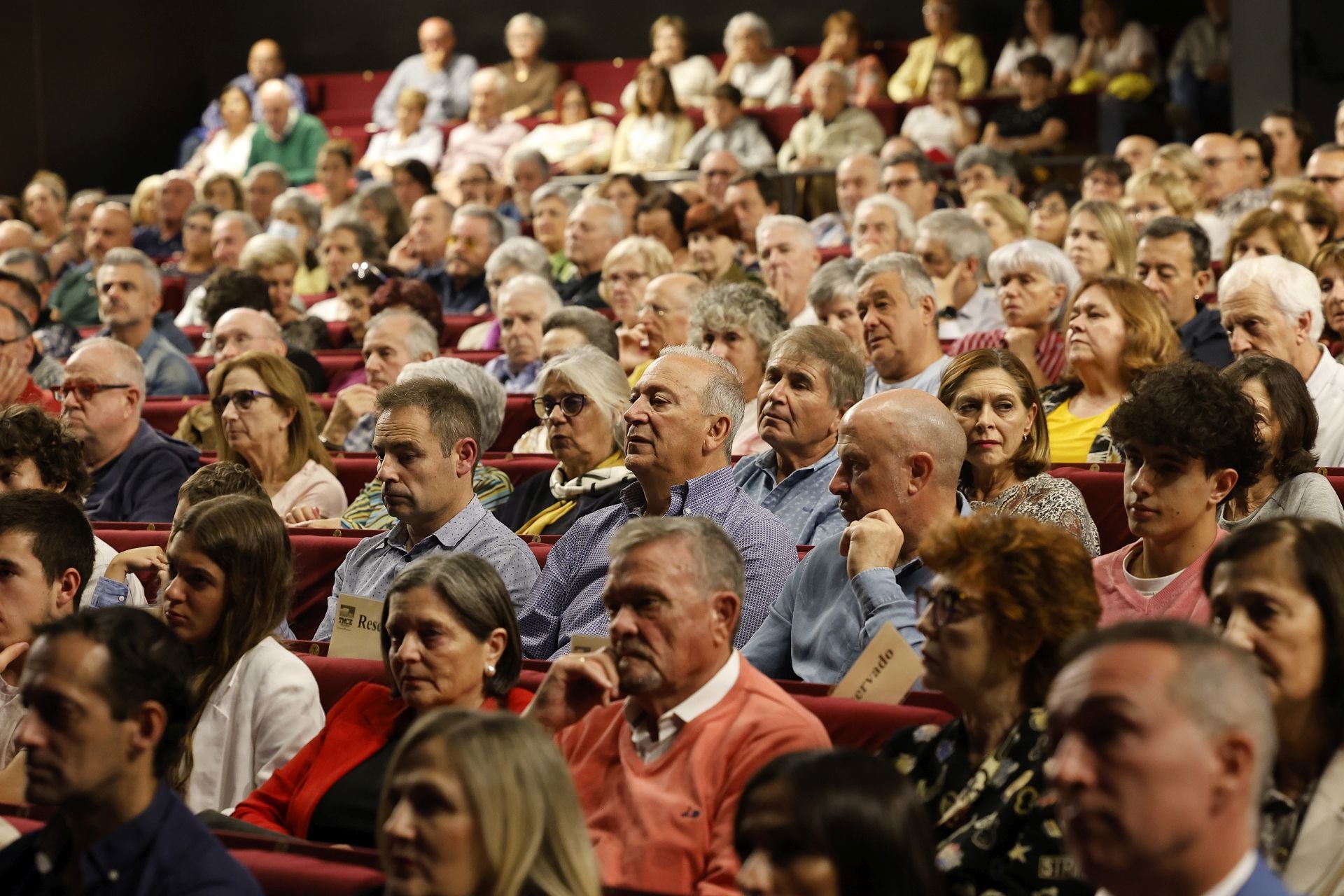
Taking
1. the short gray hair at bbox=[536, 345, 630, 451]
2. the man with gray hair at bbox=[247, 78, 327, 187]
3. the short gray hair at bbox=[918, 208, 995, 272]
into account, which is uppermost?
the short gray hair at bbox=[536, 345, 630, 451]

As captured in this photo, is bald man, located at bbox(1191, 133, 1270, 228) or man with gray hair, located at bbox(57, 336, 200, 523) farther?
bald man, located at bbox(1191, 133, 1270, 228)

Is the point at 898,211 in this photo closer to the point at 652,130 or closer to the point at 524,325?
the point at 524,325

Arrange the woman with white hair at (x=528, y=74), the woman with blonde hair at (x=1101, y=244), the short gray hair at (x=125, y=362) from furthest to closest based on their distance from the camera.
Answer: the woman with white hair at (x=528, y=74)
the woman with blonde hair at (x=1101, y=244)
the short gray hair at (x=125, y=362)

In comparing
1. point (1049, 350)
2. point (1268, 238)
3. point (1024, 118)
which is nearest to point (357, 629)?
point (1049, 350)

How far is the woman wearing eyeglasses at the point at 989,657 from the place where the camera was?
183 centimetres

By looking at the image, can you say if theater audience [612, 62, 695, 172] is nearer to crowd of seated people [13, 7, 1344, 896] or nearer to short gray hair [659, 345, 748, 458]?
crowd of seated people [13, 7, 1344, 896]

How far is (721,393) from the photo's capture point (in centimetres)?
319

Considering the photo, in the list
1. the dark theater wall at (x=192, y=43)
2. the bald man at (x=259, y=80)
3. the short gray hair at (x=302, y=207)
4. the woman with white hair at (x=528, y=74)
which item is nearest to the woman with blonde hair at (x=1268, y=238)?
the short gray hair at (x=302, y=207)

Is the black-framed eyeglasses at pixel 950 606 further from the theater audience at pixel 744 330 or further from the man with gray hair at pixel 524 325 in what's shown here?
the man with gray hair at pixel 524 325

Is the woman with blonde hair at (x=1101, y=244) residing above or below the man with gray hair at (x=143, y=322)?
above

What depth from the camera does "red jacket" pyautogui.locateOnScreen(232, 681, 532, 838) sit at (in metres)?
2.36

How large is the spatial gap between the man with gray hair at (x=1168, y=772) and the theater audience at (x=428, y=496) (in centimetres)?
189

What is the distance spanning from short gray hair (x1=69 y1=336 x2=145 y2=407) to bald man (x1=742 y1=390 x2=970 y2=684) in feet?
6.82

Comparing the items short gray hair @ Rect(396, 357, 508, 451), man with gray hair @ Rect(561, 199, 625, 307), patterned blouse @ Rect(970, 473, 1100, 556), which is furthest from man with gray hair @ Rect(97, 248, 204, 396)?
patterned blouse @ Rect(970, 473, 1100, 556)
